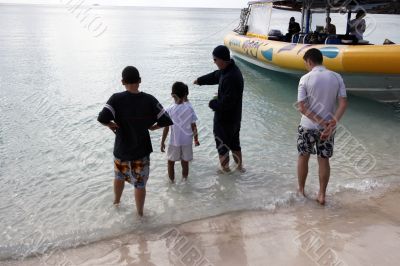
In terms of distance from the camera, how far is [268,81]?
469 inches

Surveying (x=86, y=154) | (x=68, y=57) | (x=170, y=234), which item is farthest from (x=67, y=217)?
(x=68, y=57)

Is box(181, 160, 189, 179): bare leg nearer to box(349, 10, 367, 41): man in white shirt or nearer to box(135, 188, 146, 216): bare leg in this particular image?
box(135, 188, 146, 216): bare leg

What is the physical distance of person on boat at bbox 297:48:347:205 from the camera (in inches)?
145

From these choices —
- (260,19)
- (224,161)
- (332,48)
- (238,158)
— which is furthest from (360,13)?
(224,161)

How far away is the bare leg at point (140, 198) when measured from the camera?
11.9ft

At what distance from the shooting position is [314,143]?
388cm

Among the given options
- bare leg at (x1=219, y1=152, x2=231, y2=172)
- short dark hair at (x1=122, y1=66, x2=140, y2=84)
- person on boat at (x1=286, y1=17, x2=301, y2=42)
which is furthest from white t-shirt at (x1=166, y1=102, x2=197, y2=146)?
person on boat at (x1=286, y1=17, x2=301, y2=42)

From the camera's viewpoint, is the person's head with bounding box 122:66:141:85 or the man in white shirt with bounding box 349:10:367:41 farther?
the man in white shirt with bounding box 349:10:367:41

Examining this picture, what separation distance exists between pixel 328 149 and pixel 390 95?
5.22m

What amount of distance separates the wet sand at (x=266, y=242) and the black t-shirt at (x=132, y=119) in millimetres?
782

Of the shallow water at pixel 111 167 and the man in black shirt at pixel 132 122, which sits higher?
the man in black shirt at pixel 132 122

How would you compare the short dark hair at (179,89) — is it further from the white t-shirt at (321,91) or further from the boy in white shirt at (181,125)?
the white t-shirt at (321,91)

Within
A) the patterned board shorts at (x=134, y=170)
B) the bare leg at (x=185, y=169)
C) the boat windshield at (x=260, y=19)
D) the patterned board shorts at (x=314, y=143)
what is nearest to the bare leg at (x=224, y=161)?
the bare leg at (x=185, y=169)

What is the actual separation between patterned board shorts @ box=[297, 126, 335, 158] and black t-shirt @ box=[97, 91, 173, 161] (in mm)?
1360
